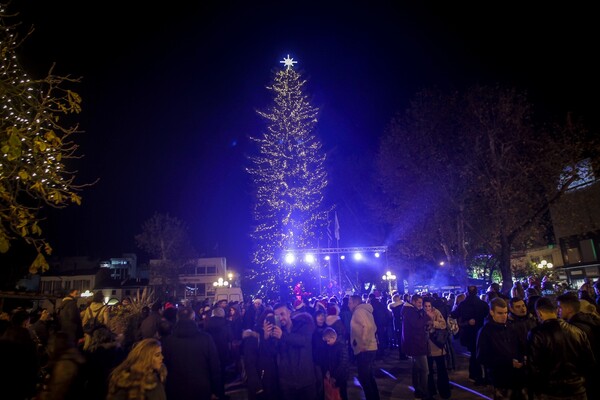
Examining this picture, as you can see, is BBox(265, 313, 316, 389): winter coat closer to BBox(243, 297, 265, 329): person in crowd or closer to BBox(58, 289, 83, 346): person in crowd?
BBox(58, 289, 83, 346): person in crowd

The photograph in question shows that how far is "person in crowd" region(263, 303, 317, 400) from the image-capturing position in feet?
19.0

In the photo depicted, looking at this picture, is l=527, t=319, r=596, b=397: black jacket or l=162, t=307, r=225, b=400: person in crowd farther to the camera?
l=162, t=307, r=225, b=400: person in crowd

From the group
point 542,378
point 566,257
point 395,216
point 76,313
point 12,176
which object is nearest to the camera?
point 542,378

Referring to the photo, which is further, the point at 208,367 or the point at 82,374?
the point at 208,367

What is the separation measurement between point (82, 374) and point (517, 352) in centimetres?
528

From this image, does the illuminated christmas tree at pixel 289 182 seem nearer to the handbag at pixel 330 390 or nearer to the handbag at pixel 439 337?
the handbag at pixel 439 337

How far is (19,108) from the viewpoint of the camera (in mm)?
5312

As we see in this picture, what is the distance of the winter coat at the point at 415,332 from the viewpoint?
8.34m

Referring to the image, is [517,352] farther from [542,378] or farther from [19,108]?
[19,108]

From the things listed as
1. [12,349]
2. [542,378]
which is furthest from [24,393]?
[542,378]

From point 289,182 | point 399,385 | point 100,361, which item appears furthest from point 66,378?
point 289,182

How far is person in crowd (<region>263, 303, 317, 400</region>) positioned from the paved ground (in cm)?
373

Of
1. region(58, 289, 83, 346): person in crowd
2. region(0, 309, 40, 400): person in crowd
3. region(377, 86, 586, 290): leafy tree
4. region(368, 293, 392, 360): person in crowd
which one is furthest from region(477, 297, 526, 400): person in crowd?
region(377, 86, 586, 290): leafy tree

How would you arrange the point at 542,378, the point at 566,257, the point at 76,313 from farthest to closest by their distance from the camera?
the point at 566,257, the point at 76,313, the point at 542,378
